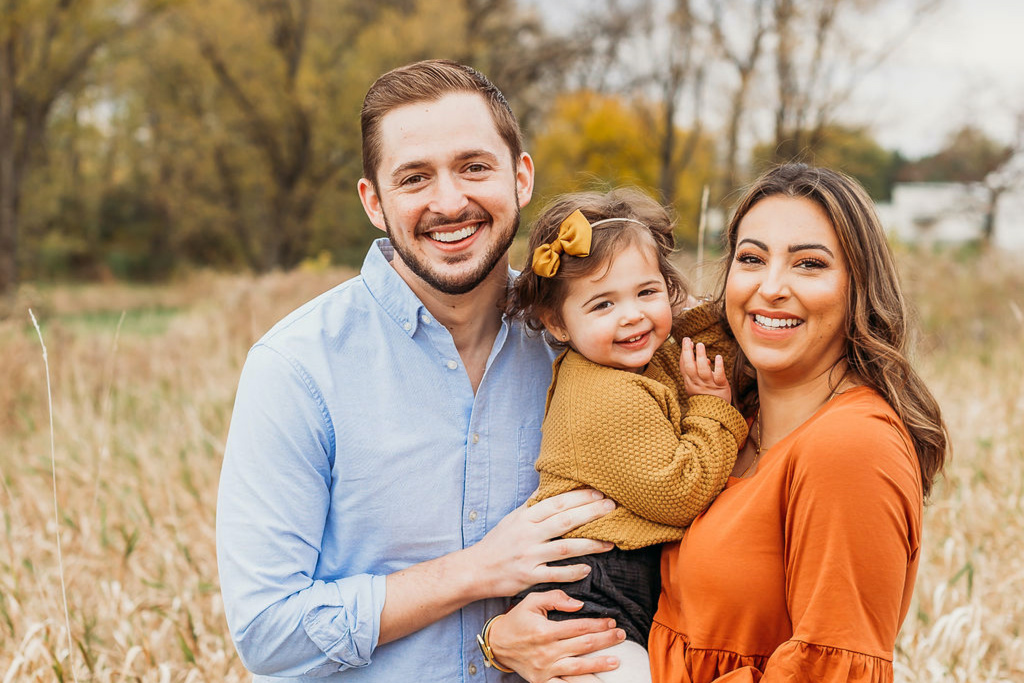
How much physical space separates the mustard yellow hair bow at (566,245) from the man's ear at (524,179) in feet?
0.79

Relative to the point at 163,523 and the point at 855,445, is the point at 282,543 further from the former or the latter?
the point at 163,523

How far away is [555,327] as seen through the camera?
254 cm

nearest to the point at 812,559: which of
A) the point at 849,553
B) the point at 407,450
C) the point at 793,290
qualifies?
the point at 849,553

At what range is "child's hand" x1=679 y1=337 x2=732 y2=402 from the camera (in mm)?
2348

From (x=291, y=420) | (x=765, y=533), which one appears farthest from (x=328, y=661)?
(x=765, y=533)

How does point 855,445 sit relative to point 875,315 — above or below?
below

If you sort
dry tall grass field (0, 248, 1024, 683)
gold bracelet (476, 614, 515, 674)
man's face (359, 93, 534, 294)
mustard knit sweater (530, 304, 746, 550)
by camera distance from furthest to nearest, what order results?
dry tall grass field (0, 248, 1024, 683), man's face (359, 93, 534, 294), gold bracelet (476, 614, 515, 674), mustard knit sweater (530, 304, 746, 550)

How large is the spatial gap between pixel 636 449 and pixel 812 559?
580 millimetres

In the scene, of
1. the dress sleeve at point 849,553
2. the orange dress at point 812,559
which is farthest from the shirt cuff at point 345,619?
the dress sleeve at point 849,553

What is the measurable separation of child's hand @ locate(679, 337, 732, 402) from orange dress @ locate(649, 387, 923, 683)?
37 cm

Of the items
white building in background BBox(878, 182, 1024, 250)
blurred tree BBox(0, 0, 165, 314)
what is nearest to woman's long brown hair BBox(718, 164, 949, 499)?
white building in background BBox(878, 182, 1024, 250)

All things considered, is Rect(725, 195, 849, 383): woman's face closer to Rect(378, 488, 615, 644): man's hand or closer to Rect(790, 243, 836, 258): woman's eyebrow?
Rect(790, 243, 836, 258): woman's eyebrow

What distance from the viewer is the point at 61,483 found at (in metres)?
4.64

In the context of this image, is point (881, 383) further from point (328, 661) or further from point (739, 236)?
point (328, 661)
